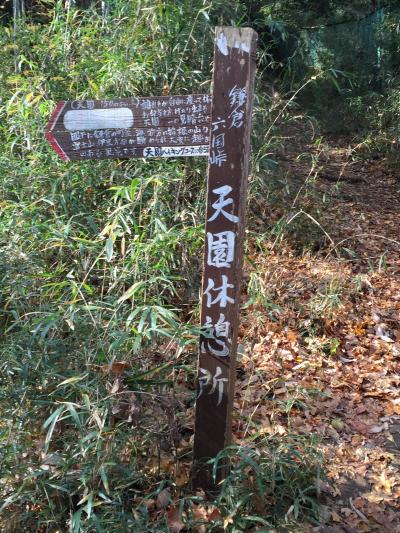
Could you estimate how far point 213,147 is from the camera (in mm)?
2547

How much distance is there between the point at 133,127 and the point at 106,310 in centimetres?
103

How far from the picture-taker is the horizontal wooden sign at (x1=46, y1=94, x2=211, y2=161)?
262cm

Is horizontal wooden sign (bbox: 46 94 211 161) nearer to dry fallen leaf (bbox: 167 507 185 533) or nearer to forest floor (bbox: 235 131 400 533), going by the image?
forest floor (bbox: 235 131 400 533)

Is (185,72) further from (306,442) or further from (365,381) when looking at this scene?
(306,442)

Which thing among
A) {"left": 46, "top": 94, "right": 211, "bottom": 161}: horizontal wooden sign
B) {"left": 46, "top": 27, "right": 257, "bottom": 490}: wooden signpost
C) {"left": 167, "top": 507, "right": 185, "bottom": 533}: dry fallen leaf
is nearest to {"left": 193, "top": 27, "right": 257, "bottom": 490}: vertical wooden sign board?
{"left": 46, "top": 27, "right": 257, "bottom": 490}: wooden signpost

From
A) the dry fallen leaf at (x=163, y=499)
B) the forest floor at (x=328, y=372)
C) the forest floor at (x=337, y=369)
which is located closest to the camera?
the dry fallen leaf at (x=163, y=499)

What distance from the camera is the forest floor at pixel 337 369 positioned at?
10.6 feet

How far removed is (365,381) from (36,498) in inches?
104

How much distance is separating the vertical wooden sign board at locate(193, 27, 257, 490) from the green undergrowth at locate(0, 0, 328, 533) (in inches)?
5.2

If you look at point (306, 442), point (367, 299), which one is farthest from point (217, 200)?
point (367, 299)

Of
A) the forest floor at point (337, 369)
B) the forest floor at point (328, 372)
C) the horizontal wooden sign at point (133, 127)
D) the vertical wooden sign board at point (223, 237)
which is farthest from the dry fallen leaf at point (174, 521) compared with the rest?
the horizontal wooden sign at point (133, 127)

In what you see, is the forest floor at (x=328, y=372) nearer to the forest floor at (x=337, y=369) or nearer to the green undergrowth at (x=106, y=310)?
the forest floor at (x=337, y=369)

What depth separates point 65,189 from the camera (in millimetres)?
4363

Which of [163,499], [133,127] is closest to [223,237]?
[133,127]
